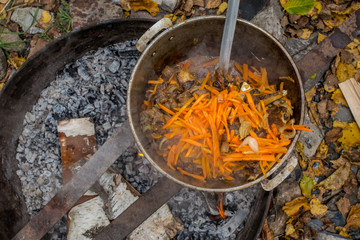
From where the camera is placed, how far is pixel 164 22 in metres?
2.43

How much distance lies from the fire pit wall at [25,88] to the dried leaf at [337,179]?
2.75 metres

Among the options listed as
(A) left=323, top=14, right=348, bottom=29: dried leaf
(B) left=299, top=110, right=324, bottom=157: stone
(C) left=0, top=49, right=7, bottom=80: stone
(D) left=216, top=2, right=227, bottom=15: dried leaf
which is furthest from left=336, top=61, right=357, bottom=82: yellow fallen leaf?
(C) left=0, top=49, right=7, bottom=80: stone

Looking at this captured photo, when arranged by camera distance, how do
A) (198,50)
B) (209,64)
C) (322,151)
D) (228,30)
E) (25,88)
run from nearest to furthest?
(228,30) < (209,64) < (198,50) < (25,88) < (322,151)

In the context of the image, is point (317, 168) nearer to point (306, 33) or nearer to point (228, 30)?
point (306, 33)

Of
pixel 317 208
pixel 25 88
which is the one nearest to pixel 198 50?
pixel 25 88

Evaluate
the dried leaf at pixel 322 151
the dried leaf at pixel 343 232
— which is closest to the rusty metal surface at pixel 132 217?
the dried leaf at pixel 322 151

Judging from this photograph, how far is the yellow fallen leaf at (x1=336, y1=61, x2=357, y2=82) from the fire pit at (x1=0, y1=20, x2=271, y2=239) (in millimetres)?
1720

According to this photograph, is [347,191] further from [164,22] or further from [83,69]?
[83,69]

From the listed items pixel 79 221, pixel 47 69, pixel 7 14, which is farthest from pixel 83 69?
pixel 79 221

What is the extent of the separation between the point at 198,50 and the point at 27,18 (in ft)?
7.42

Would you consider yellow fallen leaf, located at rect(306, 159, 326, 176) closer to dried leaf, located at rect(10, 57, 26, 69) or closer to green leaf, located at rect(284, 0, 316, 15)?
green leaf, located at rect(284, 0, 316, 15)

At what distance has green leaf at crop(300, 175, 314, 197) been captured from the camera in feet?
11.1

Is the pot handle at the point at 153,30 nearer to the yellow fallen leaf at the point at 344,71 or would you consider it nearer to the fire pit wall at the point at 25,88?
the fire pit wall at the point at 25,88

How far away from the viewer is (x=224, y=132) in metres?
2.27
